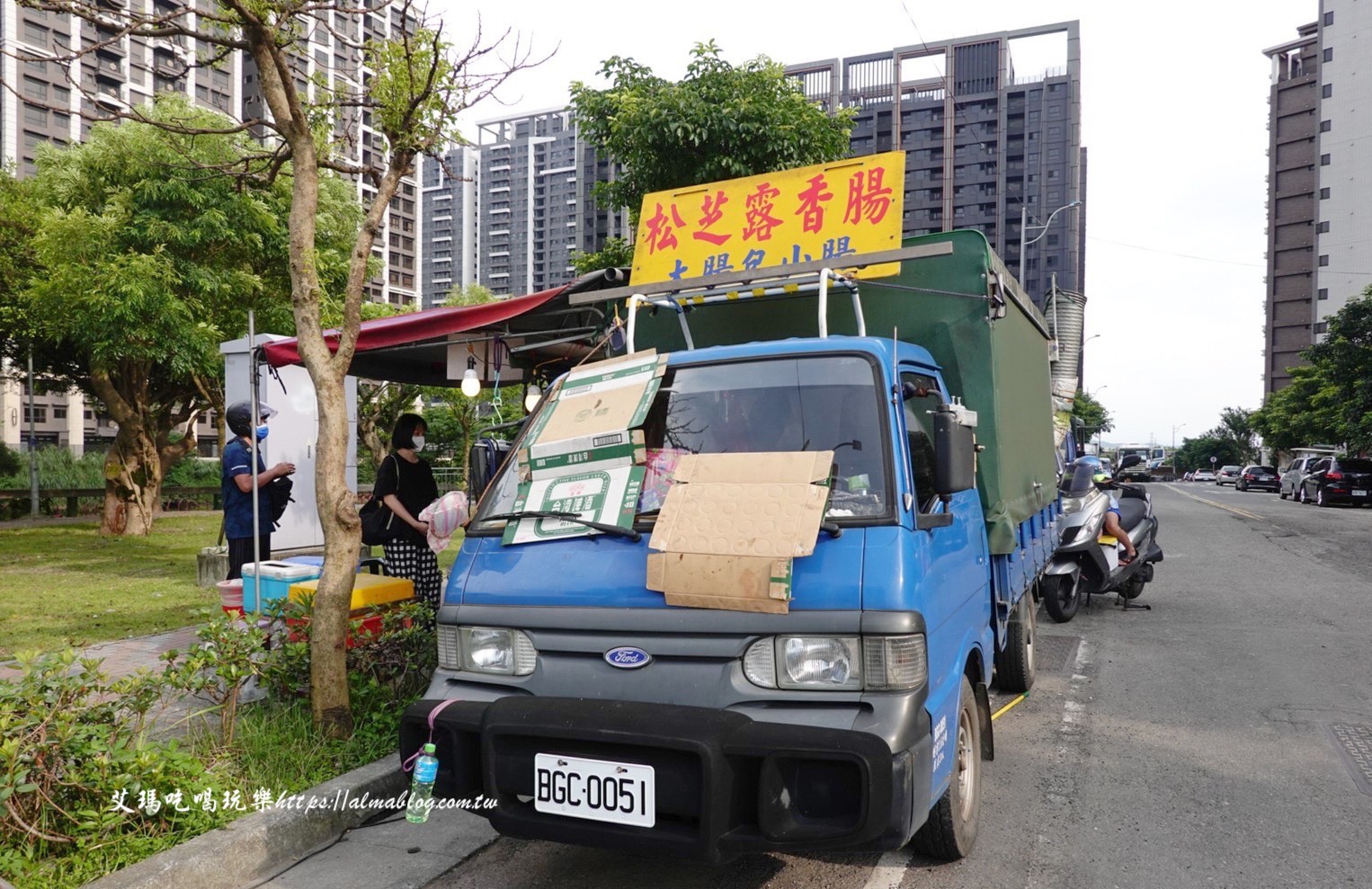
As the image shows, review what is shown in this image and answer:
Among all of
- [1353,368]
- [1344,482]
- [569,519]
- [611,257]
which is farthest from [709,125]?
[1353,368]

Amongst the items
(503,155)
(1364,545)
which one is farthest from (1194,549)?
(503,155)

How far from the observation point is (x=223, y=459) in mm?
6340

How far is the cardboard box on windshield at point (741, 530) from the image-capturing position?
292 centimetres

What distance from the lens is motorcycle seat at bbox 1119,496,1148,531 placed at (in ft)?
32.3

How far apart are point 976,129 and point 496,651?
97.9 m

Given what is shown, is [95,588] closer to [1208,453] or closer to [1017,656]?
[1017,656]

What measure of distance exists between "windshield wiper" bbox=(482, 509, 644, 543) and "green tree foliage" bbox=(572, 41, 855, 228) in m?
7.27

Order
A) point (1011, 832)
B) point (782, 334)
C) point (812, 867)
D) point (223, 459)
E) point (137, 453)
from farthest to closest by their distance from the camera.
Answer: point (137, 453), point (223, 459), point (782, 334), point (1011, 832), point (812, 867)

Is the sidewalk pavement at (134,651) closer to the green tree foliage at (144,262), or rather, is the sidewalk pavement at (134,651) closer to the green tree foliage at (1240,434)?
the green tree foliage at (144,262)

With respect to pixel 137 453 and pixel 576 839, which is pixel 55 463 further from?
pixel 576 839

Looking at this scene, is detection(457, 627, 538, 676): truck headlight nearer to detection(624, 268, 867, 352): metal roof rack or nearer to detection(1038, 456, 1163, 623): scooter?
detection(624, 268, 867, 352): metal roof rack

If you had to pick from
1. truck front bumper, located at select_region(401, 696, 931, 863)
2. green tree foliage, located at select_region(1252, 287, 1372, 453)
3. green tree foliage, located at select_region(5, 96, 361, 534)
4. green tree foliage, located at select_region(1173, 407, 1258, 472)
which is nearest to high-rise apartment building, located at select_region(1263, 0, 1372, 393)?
green tree foliage, located at select_region(1173, 407, 1258, 472)

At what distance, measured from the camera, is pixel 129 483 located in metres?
18.1

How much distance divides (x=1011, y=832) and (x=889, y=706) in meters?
1.58
